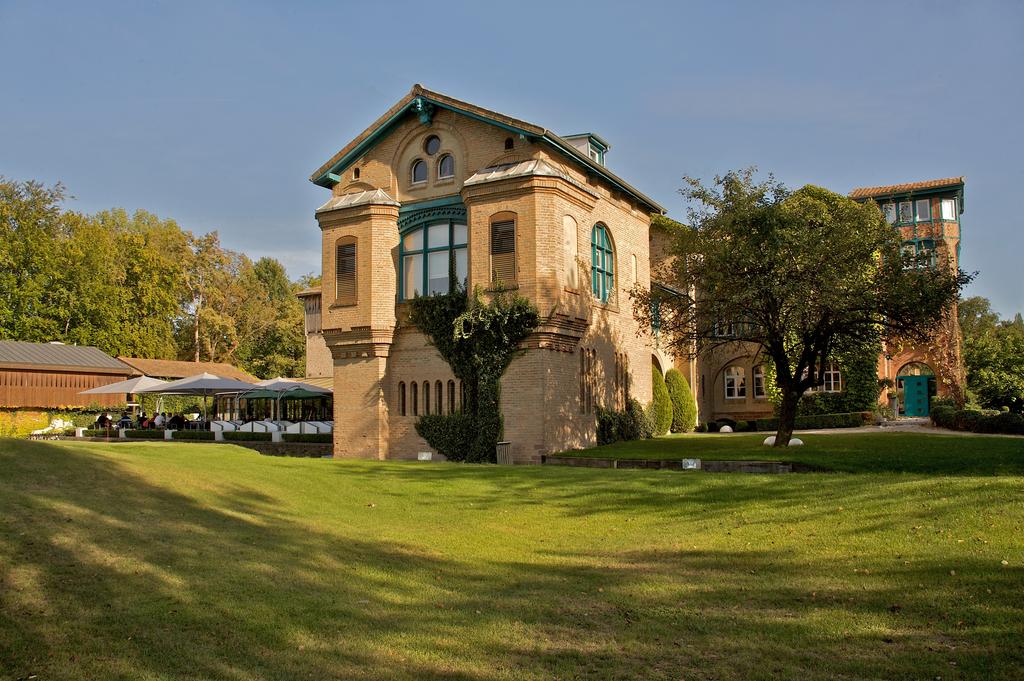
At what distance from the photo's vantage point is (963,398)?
37031 millimetres

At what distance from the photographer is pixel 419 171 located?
27578 mm

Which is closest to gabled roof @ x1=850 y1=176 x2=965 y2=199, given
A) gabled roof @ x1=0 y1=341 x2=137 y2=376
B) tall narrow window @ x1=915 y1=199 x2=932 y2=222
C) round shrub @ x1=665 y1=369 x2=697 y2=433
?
tall narrow window @ x1=915 y1=199 x2=932 y2=222

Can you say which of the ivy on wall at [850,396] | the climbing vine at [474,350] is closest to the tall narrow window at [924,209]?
the ivy on wall at [850,396]

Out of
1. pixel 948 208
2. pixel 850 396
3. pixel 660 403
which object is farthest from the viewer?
pixel 948 208

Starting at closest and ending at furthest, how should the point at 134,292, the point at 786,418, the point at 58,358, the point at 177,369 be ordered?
1. the point at 786,418
2. the point at 58,358
3. the point at 177,369
4. the point at 134,292

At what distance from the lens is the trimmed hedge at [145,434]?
130 feet

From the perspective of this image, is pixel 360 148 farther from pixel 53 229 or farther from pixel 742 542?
pixel 53 229

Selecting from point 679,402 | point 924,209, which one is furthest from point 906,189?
point 679,402

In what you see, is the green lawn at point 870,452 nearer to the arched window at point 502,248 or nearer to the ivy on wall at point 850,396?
the arched window at point 502,248

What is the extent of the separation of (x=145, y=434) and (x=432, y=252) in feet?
69.3

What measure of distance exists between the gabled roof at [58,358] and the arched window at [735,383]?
40134 mm

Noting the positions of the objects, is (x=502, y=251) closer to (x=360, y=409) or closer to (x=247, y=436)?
(x=360, y=409)

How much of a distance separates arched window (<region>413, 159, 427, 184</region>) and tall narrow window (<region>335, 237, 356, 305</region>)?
2879mm

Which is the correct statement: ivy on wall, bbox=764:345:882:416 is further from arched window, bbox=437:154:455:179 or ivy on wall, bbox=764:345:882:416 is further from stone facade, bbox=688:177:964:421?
arched window, bbox=437:154:455:179
